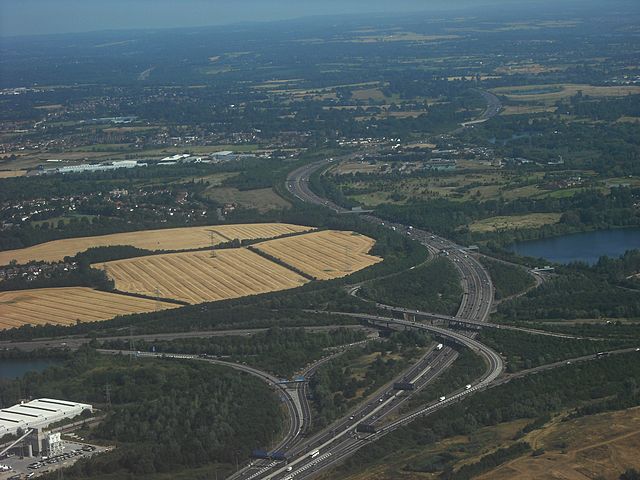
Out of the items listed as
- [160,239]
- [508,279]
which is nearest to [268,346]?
[508,279]

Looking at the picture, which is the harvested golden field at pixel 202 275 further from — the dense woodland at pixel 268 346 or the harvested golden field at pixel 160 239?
the dense woodland at pixel 268 346

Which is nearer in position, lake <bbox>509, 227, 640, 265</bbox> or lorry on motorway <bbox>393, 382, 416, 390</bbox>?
lorry on motorway <bbox>393, 382, 416, 390</bbox>

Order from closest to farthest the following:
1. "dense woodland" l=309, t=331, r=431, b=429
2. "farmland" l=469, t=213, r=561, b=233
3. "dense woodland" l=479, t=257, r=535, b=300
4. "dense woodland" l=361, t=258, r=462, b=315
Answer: "dense woodland" l=309, t=331, r=431, b=429
"dense woodland" l=361, t=258, r=462, b=315
"dense woodland" l=479, t=257, r=535, b=300
"farmland" l=469, t=213, r=561, b=233

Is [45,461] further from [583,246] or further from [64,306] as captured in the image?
[583,246]

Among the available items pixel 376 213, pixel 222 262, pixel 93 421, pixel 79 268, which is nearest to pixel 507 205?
pixel 376 213

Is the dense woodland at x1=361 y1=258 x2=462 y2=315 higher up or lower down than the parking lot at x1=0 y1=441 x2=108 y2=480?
lower down

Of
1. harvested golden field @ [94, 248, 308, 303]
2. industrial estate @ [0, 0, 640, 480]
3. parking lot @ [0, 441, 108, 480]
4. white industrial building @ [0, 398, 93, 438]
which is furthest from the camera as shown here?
harvested golden field @ [94, 248, 308, 303]

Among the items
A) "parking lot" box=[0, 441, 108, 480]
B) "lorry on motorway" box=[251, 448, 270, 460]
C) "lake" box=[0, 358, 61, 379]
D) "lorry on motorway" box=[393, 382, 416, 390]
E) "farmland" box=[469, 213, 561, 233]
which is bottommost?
"farmland" box=[469, 213, 561, 233]

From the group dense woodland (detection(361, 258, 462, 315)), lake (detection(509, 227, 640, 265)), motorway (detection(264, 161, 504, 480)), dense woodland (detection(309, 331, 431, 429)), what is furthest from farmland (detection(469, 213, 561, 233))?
dense woodland (detection(309, 331, 431, 429))

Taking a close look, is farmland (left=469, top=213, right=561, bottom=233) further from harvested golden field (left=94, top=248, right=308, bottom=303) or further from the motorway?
harvested golden field (left=94, top=248, right=308, bottom=303)
